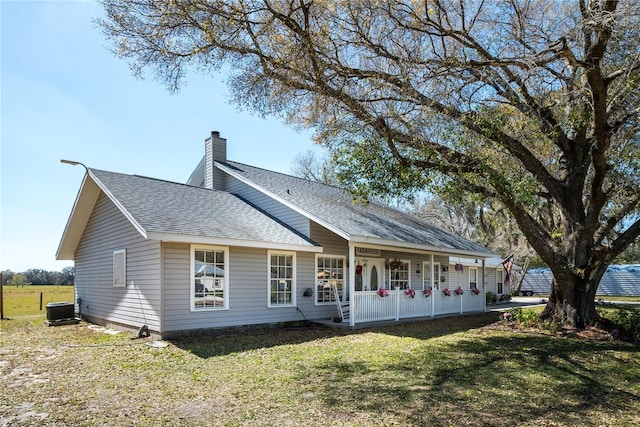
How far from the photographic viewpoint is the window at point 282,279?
42.3 ft

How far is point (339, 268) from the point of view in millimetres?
15133

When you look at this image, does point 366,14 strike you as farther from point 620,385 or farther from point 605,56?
A: point 620,385

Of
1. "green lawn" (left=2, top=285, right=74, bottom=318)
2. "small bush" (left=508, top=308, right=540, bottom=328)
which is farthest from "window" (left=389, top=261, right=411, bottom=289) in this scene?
"green lawn" (left=2, top=285, right=74, bottom=318)

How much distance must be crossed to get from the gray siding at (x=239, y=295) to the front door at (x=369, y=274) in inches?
60.7

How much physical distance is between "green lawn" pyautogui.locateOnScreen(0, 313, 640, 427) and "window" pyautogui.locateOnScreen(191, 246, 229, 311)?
96cm

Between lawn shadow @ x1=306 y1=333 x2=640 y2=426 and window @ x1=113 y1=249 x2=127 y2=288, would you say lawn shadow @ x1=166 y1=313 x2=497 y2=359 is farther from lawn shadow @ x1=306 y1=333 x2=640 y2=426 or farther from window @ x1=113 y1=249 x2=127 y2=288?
window @ x1=113 y1=249 x2=127 y2=288

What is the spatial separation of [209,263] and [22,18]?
667cm

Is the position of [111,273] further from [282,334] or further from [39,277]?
[39,277]

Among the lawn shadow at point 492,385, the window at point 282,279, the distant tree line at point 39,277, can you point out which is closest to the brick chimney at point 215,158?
the window at point 282,279

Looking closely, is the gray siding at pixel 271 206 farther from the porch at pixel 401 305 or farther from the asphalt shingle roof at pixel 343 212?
the porch at pixel 401 305

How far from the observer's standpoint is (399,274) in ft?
56.6

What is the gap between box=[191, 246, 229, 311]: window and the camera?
1120cm

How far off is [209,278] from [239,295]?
1004mm

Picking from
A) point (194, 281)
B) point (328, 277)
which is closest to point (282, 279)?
point (328, 277)
